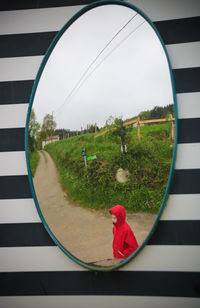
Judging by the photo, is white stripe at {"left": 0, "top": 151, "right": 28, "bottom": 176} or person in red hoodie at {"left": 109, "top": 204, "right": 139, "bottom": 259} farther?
white stripe at {"left": 0, "top": 151, "right": 28, "bottom": 176}

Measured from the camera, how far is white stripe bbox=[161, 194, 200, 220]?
2.78 ft

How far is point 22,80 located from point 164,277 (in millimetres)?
1161

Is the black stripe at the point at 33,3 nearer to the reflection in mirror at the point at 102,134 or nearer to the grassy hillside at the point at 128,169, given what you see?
the reflection in mirror at the point at 102,134

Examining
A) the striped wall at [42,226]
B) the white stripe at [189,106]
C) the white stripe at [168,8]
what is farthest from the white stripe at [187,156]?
the white stripe at [168,8]

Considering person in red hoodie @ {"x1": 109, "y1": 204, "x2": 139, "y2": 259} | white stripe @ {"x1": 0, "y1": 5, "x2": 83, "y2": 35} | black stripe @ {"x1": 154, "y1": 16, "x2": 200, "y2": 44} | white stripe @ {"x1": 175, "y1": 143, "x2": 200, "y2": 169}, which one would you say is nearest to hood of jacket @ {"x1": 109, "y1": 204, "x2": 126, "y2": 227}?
person in red hoodie @ {"x1": 109, "y1": 204, "x2": 139, "y2": 259}

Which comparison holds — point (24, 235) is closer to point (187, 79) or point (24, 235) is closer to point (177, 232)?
point (177, 232)

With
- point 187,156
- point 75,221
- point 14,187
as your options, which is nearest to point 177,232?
point 187,156

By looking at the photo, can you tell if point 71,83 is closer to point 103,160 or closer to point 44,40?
point 44,40

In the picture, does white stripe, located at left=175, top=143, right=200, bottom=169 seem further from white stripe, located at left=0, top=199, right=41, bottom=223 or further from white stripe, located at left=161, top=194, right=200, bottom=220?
white stripe, located at left=0, top=199, right=41, bottom=223

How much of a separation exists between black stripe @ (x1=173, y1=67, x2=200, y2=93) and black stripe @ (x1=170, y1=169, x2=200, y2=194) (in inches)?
14.4

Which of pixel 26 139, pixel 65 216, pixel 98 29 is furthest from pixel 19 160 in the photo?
pixel 98 29

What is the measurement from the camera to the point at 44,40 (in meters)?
0.91

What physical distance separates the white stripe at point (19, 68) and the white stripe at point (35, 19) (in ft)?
0.45

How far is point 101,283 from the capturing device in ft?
2.93
